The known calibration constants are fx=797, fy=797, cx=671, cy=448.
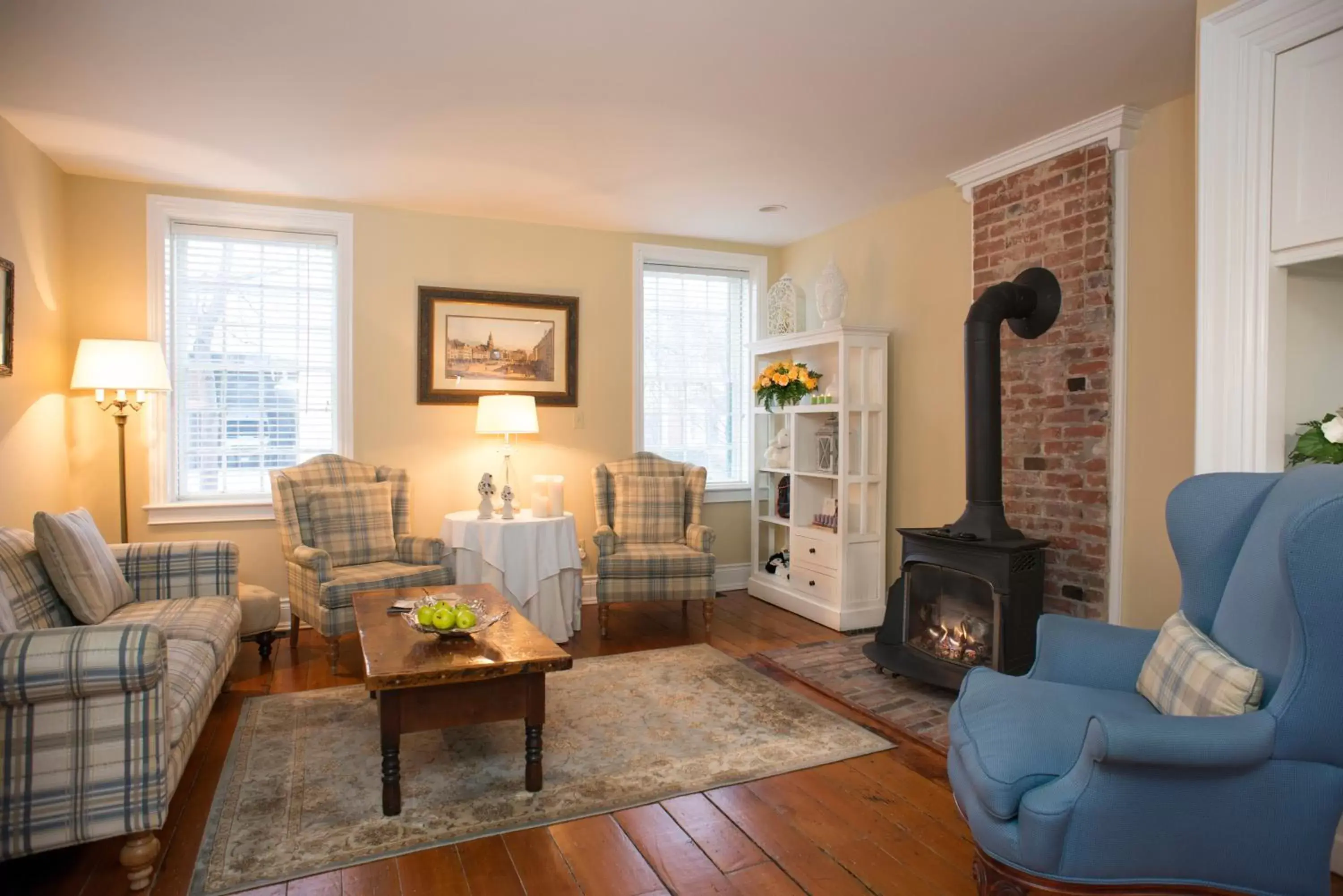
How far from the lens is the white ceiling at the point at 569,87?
262 cm

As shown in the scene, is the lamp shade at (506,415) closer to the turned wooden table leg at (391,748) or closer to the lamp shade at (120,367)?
the lamp shade at (120,367)

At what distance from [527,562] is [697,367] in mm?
2128

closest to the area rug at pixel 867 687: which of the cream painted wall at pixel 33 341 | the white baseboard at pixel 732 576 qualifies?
the white baseboard at pixel 732 576

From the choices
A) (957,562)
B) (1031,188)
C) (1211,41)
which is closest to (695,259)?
(1031,188)

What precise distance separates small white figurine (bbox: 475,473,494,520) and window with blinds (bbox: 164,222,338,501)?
1020 millimetres

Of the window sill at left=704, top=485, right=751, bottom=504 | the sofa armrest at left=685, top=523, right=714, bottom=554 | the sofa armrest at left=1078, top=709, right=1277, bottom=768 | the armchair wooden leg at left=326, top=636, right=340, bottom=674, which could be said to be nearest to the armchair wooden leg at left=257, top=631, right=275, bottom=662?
the armchair wooden leg at left=326, top=636, right=340, bottom=674

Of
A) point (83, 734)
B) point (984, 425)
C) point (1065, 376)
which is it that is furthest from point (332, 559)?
point (1065, 376)

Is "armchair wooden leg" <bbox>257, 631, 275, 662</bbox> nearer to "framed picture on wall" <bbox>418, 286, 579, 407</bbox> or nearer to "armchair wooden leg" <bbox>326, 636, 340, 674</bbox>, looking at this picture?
"armchair wooden leg" <bbox>326, 636, 340, 674</bbox>

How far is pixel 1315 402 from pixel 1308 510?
47.7 inches

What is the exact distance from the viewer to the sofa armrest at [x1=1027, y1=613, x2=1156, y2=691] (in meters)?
2.19

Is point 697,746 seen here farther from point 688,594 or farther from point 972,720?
point 688,594

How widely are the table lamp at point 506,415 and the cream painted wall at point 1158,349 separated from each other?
3.06m

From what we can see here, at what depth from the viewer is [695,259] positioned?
5656 mm

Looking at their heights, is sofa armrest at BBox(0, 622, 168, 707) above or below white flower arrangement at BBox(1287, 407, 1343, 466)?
below
